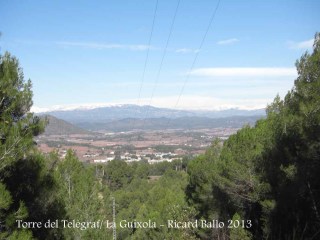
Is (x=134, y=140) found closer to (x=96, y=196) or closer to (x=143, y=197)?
(x=143, y=197)

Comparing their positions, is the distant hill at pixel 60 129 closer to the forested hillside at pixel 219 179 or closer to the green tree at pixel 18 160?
the forested hillside at pixel 219 179

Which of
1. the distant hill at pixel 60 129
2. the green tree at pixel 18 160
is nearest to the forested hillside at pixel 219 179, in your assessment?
the green tree at pixel 18 160

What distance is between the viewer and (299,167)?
9.60 meters

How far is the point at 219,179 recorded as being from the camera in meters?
13.2

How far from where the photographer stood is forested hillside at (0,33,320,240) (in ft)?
18.8

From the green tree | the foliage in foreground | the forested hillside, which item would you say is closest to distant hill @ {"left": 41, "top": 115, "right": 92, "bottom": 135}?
the forested hillside

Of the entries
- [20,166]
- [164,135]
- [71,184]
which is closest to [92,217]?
[71,184]

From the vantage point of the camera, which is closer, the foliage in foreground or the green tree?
the green tree

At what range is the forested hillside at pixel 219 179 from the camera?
5727 mm

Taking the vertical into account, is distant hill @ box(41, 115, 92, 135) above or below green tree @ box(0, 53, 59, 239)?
below

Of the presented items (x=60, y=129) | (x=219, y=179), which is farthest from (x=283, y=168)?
(x=60, y=129)

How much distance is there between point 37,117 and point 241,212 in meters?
10.4

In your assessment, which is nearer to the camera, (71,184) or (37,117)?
(37,117)

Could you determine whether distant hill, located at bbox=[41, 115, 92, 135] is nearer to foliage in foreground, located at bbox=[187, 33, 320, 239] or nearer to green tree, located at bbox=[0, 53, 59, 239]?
foliage in foreground, located at bbox=[187, 33, 320, 239]
